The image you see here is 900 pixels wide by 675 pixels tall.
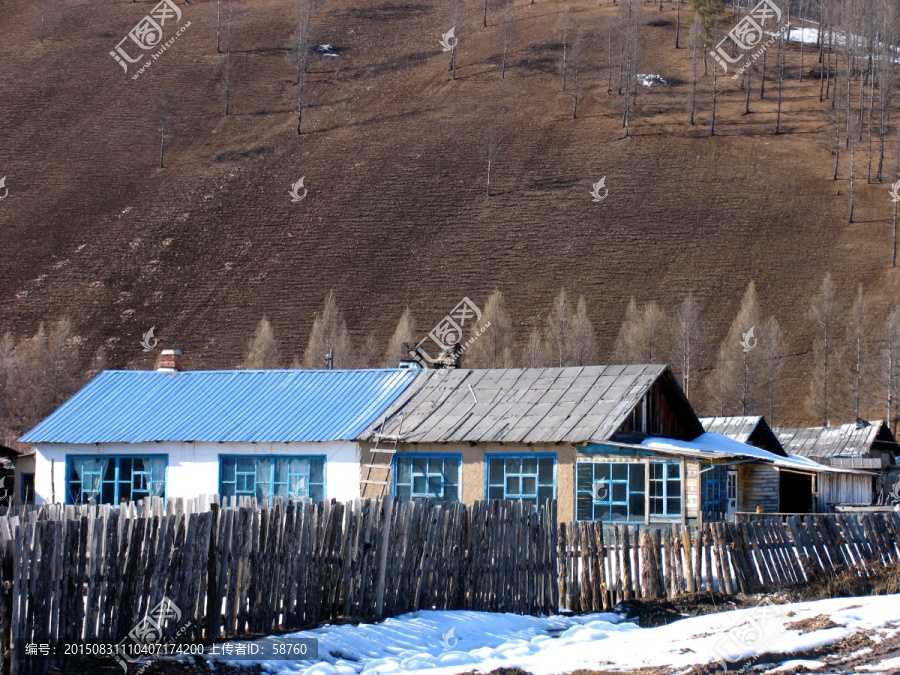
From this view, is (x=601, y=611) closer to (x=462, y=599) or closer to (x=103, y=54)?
(x=462, y=599)

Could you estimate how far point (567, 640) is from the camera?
10.1 m

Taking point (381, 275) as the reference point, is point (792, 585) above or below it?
below

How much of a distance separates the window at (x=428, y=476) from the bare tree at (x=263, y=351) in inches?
1642

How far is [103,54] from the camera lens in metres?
105

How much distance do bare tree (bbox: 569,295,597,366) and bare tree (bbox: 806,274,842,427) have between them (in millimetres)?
13347

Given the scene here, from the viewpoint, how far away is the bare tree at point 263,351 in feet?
201

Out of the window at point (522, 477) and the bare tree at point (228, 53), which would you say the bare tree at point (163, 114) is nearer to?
the bare tree at point (228, 53)

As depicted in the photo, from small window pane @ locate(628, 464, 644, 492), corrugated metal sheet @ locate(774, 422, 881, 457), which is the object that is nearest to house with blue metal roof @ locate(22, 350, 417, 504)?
small window pane @ locate(628, 464, 644, 492)

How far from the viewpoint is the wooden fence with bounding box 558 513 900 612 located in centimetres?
1266

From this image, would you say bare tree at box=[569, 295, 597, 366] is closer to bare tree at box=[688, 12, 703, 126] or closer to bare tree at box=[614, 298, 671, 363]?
bare tree at box=[614, 298, 671, 363]

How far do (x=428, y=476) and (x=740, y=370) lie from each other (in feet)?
134

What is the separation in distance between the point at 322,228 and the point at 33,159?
2932cm

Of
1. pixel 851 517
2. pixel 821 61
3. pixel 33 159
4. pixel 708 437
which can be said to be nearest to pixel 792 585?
pixel 851 517

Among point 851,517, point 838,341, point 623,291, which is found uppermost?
point 623,291
